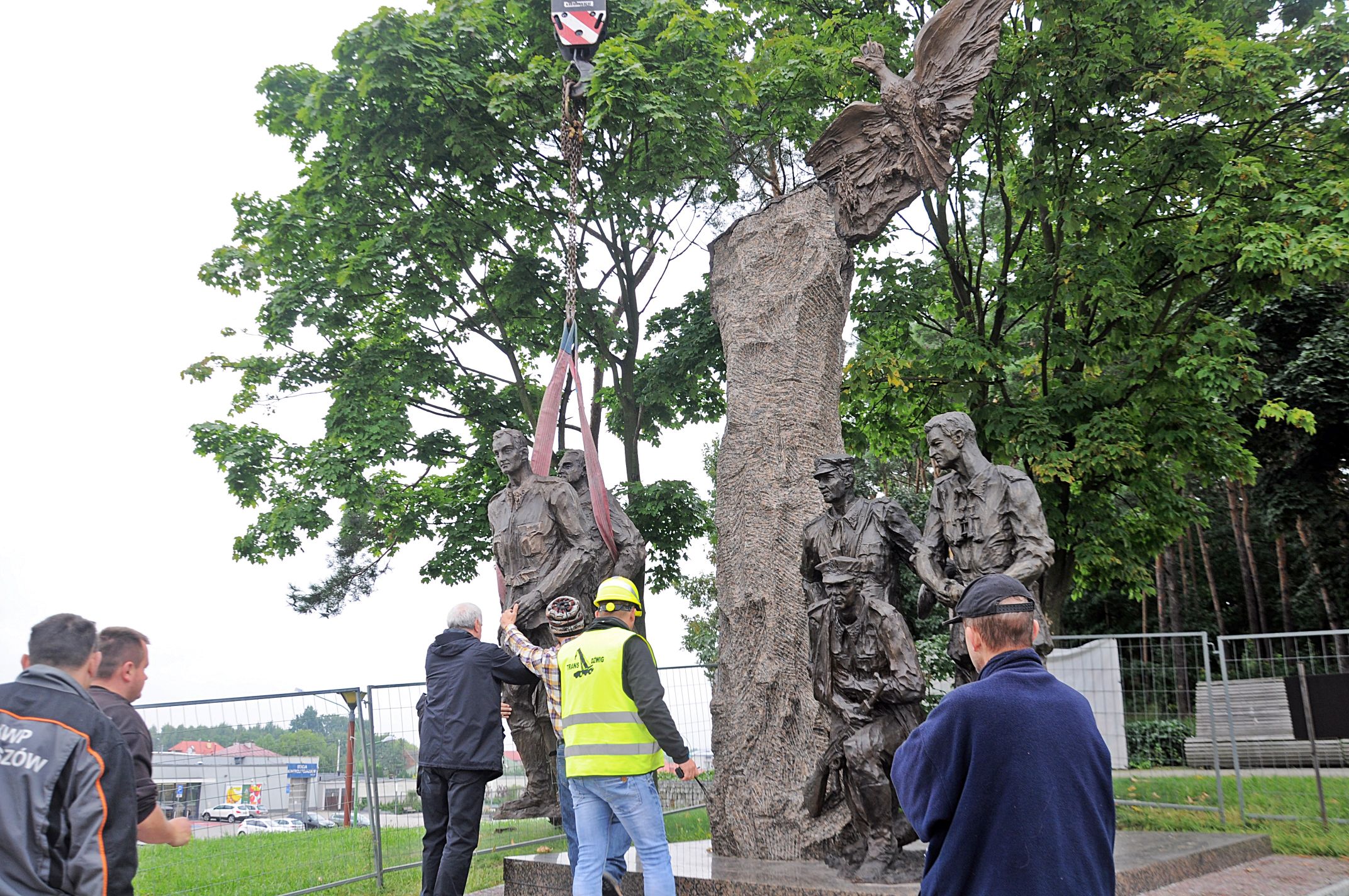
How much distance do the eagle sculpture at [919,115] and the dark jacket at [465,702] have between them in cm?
491

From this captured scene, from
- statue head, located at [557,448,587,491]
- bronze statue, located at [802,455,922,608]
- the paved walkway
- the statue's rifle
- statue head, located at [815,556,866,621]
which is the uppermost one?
statue head, located at [557,448,587,491]

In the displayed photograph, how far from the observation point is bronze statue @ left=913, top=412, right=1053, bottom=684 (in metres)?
5.80

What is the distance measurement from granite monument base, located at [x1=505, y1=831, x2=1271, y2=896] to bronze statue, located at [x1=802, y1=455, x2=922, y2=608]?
155 cm

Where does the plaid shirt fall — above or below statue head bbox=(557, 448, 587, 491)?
below

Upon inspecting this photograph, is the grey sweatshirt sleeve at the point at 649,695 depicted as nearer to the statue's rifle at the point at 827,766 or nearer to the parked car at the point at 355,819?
the statue's rifle at the point at 827,766

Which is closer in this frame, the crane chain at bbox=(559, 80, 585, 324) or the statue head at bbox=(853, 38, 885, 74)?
the crane chain at bbox=(559, 80, 585, 324)

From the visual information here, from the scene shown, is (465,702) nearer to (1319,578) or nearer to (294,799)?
(294,799)

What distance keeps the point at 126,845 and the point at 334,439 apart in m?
10.1

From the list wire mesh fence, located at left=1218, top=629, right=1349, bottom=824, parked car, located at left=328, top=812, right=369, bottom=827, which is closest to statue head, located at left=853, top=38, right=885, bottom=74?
wire mesh fence, located at left=1218, top=629, right=1349, bottom=824

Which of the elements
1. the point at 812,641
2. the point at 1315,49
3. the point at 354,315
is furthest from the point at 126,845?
the point at 1315,49

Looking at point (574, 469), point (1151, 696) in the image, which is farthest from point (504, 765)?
point (1151, 696)

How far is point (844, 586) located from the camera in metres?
5.80

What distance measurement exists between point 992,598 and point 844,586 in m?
3.39

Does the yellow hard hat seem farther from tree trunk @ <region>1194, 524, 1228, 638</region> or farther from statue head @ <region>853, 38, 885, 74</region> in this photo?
tree trunk @ <region>1194, 524, 1228, 638</region>
